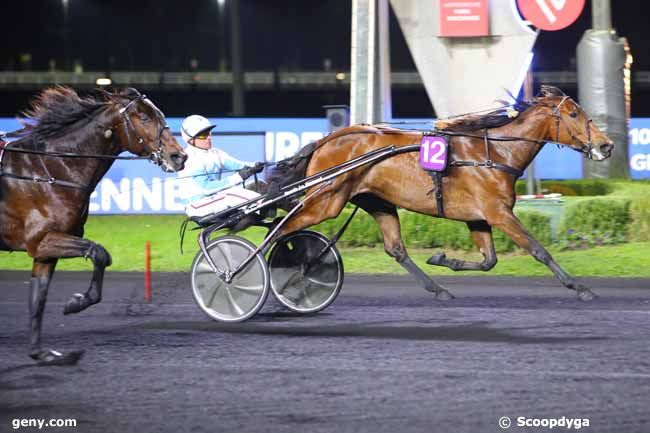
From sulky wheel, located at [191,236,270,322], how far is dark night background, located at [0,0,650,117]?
35.6m

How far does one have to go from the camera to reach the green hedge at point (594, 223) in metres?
12.7

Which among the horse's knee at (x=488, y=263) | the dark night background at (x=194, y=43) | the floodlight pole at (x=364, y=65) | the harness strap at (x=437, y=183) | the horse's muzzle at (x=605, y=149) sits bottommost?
the horse's knee at (x=488, y=263)

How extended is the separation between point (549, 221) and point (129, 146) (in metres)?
6.82

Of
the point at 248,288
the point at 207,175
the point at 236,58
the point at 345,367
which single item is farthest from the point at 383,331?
the point at 236,58

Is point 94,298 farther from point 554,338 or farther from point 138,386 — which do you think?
point 554,338

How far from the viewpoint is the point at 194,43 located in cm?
4666

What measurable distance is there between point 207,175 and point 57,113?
1580 millimetres

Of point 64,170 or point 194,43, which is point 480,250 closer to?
point 64,170

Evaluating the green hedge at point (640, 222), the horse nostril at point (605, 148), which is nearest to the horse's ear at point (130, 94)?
the horse nostril at point (605, 148)

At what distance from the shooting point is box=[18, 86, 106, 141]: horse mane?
7.28m

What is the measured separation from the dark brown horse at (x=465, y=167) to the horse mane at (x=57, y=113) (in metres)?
2.03

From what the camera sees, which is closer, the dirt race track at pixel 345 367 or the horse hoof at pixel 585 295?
the dirt race track at pixel 345 367

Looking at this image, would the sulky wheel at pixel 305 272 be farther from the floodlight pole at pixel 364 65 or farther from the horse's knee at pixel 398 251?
the floodlight pole at pixel 364 65

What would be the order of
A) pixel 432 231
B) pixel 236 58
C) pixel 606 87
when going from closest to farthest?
pixel 432 231 < pixel 606 87 < pixel 236 58
